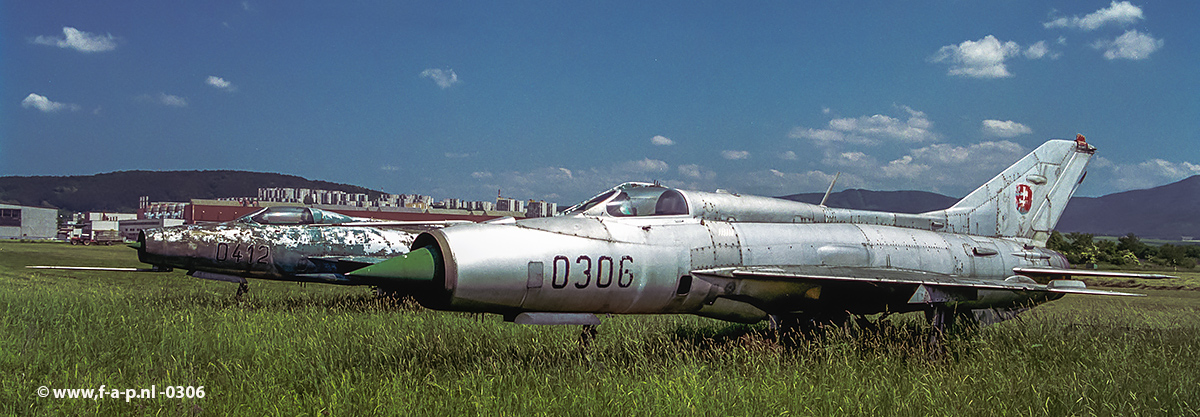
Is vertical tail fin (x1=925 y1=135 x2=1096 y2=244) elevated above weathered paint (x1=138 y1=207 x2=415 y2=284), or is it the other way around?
vertical tail fin (x1=925 y1=135 x2=1096 y2=244)

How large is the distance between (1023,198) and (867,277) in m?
6.76

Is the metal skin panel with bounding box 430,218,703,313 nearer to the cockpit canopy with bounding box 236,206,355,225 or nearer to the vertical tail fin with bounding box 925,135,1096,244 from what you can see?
the vertical tail fin with bounding box 925,135,1096,244

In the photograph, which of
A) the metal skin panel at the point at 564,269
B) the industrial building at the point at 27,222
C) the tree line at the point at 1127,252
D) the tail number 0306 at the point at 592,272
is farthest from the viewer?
the industrial building at the point at 27,222

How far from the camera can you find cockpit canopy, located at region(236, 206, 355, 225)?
1380cm

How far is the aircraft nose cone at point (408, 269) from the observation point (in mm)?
5879

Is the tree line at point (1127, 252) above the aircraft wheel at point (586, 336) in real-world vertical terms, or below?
above

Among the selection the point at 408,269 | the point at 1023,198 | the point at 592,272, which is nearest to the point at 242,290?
the point at 408,269

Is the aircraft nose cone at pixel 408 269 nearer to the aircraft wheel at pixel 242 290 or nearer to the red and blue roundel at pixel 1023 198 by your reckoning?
the aircraft wheel at pixel 242 290

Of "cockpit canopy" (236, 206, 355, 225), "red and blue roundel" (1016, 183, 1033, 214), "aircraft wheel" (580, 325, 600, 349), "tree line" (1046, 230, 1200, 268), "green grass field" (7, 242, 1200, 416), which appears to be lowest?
"green grass field" (7, 242, 1200, 416)

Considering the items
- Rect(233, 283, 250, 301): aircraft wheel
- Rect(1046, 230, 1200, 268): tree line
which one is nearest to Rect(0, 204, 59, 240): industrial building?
Rect(233, 283, 250, 301): aircraft wheel

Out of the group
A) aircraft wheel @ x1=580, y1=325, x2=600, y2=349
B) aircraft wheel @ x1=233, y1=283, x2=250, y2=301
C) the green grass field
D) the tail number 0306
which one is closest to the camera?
the green grass field

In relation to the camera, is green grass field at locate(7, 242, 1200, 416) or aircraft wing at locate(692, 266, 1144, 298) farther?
aircraft wing at locate(692, 266, 1144, 298)

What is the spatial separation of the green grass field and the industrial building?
11186cm

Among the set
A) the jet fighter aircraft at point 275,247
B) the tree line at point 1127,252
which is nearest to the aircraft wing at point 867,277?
the jet fighter aircraft at point 275,247
